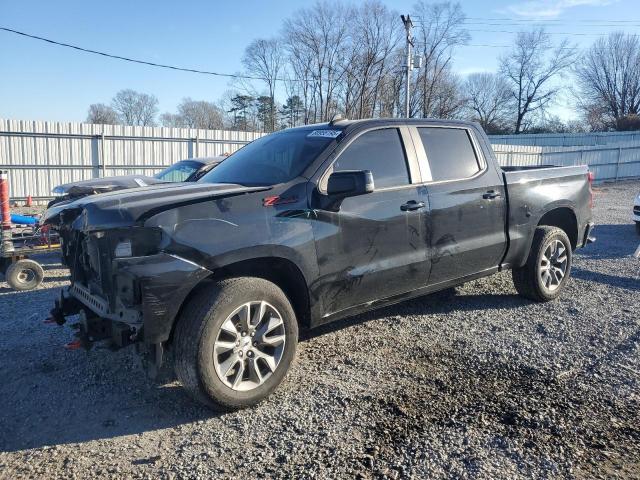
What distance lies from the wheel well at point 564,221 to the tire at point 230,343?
3.70 metres

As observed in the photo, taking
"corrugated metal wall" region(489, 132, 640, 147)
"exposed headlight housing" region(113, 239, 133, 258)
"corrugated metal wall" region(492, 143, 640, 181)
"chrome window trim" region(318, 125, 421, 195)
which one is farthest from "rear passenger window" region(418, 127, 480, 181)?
"corrugated metal wall" region(489, 132, 640, 147)

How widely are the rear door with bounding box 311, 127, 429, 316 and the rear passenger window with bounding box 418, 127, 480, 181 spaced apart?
27 centimetres

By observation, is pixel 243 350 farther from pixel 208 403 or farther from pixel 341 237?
pixel 341 237

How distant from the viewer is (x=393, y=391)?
3564mm

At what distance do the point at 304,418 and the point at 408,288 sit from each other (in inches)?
62.8

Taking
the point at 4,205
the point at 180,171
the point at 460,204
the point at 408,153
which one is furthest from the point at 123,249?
the point at 180,171

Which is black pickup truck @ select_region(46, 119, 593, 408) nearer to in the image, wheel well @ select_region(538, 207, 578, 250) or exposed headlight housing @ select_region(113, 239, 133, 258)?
exposed headlight housing @ select_region(113, 239, 133, 258)

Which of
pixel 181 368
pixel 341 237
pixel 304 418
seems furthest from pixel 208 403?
pixel 341 237

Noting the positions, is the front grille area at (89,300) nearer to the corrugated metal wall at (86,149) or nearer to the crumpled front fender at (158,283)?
the crumpled front fender at (158,283)

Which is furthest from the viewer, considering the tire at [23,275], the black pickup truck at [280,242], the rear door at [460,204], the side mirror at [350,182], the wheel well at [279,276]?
the tire at [23,275]

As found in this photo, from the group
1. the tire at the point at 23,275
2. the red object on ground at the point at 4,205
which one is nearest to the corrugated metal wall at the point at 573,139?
the red object on ground at the point at 4,205

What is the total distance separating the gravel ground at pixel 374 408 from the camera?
2.76 meters

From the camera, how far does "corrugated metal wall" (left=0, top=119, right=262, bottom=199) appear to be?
16.8 m

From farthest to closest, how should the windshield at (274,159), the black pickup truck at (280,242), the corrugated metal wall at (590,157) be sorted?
the corrugated metal wall at (590,157), the windshield at (274,159), the black pickup truck at (280,242)
